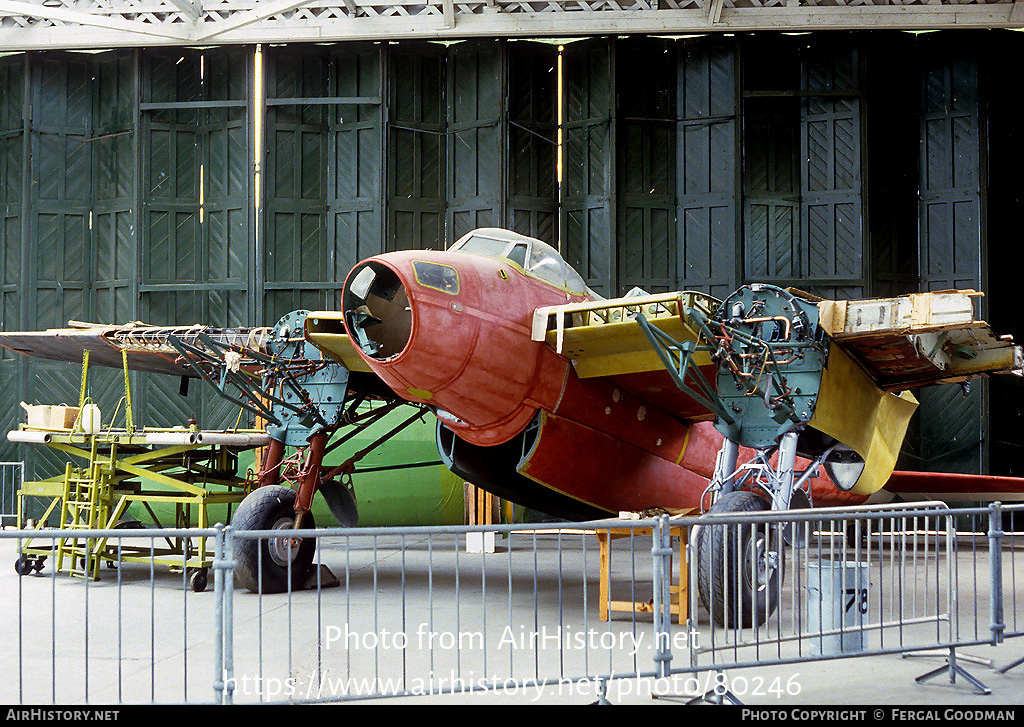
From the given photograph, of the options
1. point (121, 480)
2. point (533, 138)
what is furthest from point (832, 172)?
point (121, 480)

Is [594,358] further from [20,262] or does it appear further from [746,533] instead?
[20,262]

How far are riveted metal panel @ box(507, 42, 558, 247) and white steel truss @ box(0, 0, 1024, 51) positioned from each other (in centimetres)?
85

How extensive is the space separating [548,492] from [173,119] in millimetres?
13558

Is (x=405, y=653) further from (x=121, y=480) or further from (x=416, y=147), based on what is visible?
(x=416, y=147)

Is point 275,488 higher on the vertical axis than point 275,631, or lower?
higher

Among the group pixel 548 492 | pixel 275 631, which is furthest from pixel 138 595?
pixel 548 492

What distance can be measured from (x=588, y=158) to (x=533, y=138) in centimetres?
119

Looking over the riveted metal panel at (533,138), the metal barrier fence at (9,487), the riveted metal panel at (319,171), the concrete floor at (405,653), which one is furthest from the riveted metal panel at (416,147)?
the concrete floor at (405,653)

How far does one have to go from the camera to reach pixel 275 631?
8234 millimetres

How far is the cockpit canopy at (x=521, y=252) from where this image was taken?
930cm

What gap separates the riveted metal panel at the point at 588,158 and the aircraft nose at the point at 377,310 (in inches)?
427

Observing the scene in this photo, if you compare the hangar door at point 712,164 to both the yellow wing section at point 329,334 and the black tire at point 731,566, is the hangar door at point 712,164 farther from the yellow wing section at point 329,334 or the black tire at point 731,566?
the black tire at point 731,566
